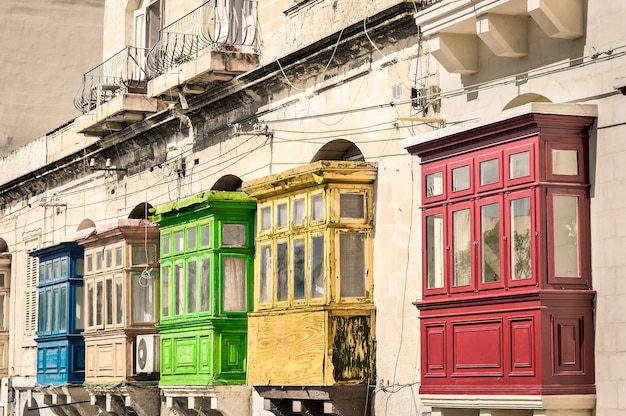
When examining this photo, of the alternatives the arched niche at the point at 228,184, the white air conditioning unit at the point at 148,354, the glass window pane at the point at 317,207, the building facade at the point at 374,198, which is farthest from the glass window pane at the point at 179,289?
the glass window pane at the point at 317,207

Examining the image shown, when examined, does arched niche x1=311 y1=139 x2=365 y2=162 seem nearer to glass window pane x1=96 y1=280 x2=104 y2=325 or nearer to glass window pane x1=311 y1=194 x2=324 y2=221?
glass window pane x1=311 y1=194 x2=324 y2=221

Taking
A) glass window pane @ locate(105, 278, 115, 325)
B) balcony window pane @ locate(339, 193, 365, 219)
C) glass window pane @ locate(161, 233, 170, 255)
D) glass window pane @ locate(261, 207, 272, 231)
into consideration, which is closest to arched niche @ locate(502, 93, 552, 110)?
balcony window pane @ locate(339, 193, 365, 219)

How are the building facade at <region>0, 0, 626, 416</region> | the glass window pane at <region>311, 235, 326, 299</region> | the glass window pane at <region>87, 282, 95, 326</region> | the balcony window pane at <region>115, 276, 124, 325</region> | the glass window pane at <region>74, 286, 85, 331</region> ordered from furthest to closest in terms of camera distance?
the glass window pane at <region>74, 286, 85, 331</region> < the glass window pane at <region>87, 282, 95, 326</region> < the balcony window pane at <region>115, 276, 124, 325</region> < the glass window pane at <region>311, 235, 326, 299</region> < the building facade at <region>0, 0, 626, 416</region>

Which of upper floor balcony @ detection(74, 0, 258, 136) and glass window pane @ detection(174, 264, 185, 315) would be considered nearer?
upper floor balcony @ detection(74, 0, 258, 136)

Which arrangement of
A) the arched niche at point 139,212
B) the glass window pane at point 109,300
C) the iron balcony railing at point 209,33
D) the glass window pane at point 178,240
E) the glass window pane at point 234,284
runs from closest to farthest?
1. the glass window pane at point 234,284
2. the glass window pane at point 178,240
3. the iron balcony railing at point 209,33
4. the glass window pane at point 109,300
5. the arched niche at point 139,212

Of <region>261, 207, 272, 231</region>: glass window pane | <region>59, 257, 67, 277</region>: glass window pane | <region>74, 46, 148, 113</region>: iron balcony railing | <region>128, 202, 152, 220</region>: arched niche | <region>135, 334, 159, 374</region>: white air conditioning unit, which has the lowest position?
<region>135, 334, 159, 374</region>: white air conditioning unit

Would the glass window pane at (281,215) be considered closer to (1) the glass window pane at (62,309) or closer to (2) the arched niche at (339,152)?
(2) the arched niche at (339,152)

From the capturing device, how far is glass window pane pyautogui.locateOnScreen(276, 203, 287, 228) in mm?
19016

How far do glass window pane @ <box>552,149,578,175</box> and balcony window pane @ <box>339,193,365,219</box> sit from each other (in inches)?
163

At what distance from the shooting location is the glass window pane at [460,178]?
15422 mm

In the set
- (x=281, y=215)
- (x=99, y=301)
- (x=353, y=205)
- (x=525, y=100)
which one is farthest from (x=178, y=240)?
(x=525, y=100)

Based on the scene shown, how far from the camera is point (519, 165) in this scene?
14.6 meters

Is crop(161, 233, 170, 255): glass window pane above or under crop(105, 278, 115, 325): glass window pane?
above

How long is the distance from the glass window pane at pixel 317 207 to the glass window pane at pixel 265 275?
1167mm
